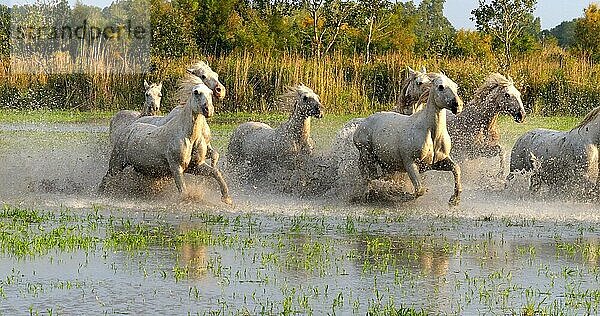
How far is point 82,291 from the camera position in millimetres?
9023

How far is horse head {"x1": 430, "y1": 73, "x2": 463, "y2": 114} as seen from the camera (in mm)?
14267

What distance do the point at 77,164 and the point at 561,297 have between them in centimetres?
1165

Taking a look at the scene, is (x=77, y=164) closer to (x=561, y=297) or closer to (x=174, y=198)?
(x=174, y=198)

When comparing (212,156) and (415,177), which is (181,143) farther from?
(415,177)

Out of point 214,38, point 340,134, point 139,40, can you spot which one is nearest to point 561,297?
point 340,134

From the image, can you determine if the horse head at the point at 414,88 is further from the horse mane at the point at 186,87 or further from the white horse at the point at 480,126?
the horse mane at the point at 186,87

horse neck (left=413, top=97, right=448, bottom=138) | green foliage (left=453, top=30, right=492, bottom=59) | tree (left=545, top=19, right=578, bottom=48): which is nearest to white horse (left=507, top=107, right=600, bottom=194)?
horse neck (left=413, top=97, right=448, bottom=138)

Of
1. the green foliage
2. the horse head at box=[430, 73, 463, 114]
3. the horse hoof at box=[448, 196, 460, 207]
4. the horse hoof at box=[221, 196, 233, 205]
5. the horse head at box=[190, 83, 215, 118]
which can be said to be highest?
the horse head at box=[430, 73, 463, 114]

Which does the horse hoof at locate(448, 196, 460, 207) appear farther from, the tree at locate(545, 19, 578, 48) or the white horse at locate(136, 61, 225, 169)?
the tree at locate(545, 19, 578, 48)

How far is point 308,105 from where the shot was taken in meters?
16.8

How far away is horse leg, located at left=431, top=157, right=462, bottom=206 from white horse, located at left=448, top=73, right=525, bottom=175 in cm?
220

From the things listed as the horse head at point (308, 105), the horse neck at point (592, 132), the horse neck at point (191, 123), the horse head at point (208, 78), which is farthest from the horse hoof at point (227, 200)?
the horse neck at point (592, 132)

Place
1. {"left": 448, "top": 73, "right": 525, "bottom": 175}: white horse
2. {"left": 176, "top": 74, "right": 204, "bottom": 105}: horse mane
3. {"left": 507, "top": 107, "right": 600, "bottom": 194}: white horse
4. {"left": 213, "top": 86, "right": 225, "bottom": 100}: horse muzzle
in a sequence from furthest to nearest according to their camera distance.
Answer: {"left": 448, "top": 73, "right": 525, "bottom": 175}: white horse
{"left": 213, "top": 86, "right": 225, "bottom": 100}: horse muzzle
{"left": 176, "top": 74, "right": 204, "bottom": 105}: horse mane
{"left": 507, "top": 107, "right": 600, "bottom": 194}: white horse

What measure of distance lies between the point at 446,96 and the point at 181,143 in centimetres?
314
